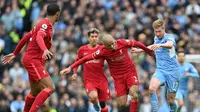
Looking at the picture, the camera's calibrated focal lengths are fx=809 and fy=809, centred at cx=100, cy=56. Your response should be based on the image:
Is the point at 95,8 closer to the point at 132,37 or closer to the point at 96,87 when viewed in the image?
the point at 132,37

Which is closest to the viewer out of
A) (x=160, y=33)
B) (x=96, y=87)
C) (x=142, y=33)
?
(x=160, y=33)

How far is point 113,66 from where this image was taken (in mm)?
20891

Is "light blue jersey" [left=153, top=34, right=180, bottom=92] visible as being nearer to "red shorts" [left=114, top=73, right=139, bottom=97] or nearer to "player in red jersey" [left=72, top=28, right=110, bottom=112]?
"red shorts" [left=114, top=73, right=139, bottom=97]

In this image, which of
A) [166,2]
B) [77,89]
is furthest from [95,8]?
[77,89]

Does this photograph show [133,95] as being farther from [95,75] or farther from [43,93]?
[43,93]

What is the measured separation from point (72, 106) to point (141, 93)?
2.52 meters

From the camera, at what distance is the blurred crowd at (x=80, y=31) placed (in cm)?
2853

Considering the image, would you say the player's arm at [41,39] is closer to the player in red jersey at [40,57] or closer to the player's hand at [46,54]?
the player in red jersey at [40,57]

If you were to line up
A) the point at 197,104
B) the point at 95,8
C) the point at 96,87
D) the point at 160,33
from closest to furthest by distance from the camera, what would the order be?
the point at 160,33 → the point at 96,87 → the point at 197,104 → the point at 95,8

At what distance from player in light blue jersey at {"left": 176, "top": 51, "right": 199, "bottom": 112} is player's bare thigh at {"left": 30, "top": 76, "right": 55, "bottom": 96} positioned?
212 inches

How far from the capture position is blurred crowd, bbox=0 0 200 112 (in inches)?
1123

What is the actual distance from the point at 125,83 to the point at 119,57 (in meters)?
0.72

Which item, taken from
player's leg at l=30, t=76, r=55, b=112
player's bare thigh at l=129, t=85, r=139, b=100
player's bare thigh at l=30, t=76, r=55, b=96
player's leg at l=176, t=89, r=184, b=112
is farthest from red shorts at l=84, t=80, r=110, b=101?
player's leg at l=176, t=89, r=184, b=112

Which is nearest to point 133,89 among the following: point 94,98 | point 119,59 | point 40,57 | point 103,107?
→ point 119,59
